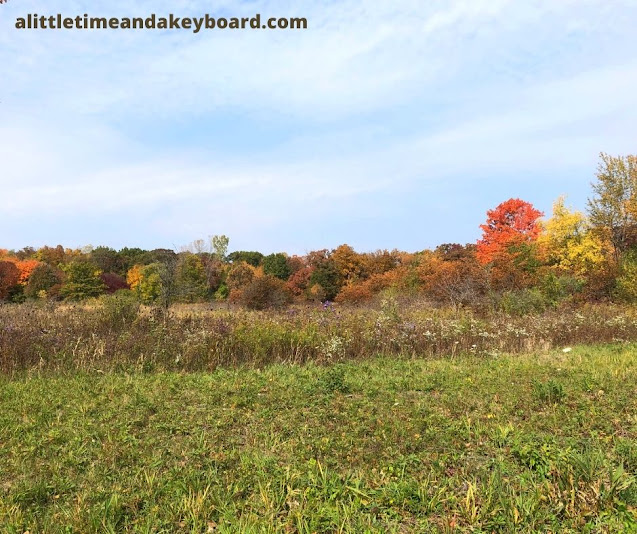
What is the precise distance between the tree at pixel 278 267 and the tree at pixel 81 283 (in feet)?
52.0

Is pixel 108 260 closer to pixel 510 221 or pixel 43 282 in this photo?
pixel 43 282

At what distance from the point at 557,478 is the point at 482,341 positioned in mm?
6278

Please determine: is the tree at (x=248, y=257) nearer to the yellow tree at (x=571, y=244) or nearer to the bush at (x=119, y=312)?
the yellow tree at (x=571, y=244)

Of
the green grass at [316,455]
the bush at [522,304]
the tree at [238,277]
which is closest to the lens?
the green grass at [316,455]

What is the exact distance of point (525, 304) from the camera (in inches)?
583

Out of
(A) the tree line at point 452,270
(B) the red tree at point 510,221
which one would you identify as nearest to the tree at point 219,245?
(A) the tree line at point 452,270

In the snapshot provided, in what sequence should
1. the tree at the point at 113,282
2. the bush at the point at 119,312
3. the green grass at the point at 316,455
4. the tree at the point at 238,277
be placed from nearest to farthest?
the green grass at the point at 316,455
the bush at the point at 119,312
the tree at the point at 238,277
the tree at the point at 113,282

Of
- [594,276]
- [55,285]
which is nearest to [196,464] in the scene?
[594,276]

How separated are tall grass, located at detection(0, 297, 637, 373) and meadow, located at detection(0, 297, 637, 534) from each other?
0.04 meters

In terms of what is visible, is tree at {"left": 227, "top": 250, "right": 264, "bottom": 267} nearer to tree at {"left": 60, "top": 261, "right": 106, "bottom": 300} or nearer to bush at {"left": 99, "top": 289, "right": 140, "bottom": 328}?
tree at {"left": 60, "top": 261, "right": 106, "bottom": 300}

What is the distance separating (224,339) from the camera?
7.44 meters

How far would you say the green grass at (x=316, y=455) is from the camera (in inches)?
113

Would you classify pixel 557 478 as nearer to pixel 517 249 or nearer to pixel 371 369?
pixel 371 369

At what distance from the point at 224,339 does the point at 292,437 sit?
12.0 ft
